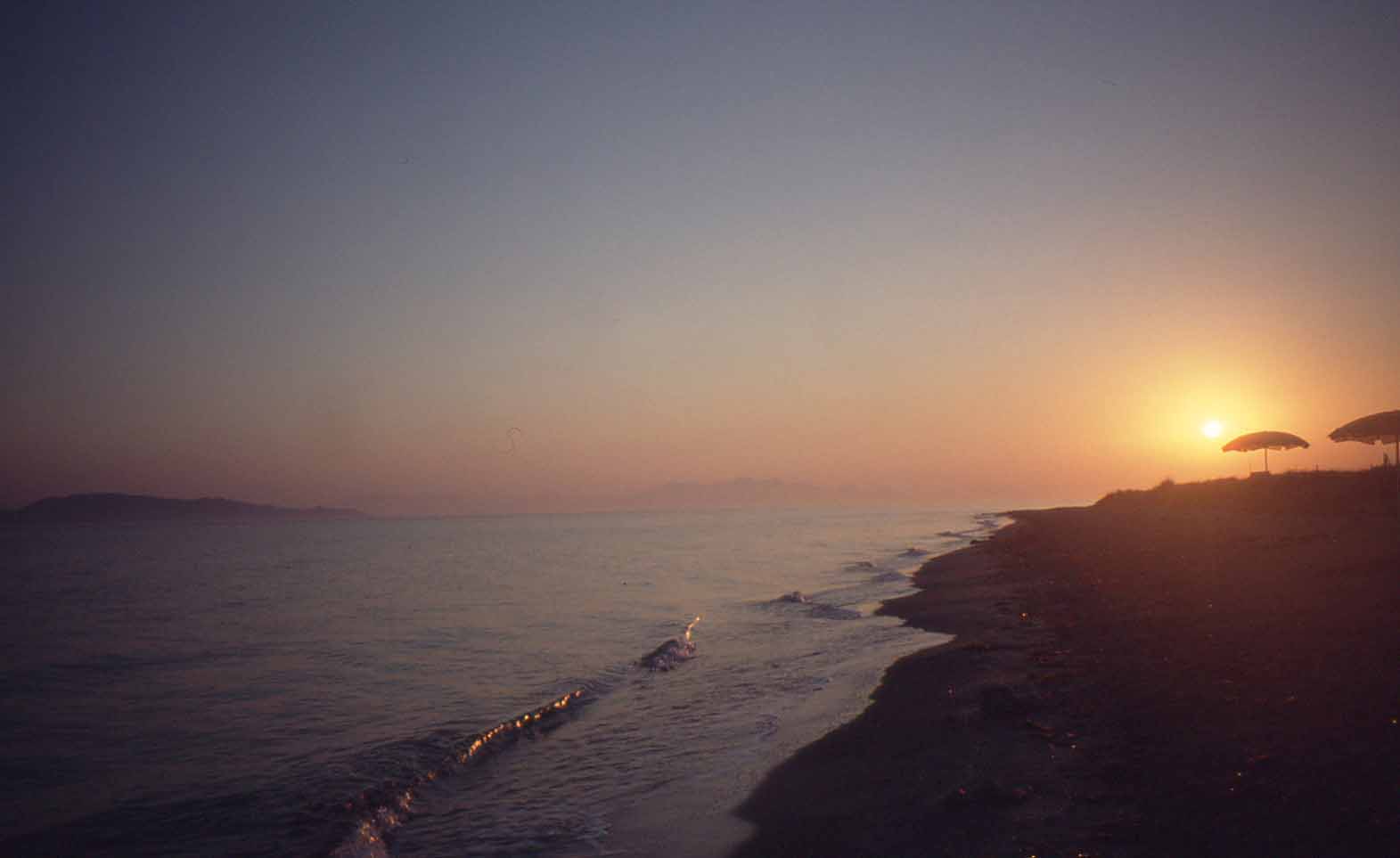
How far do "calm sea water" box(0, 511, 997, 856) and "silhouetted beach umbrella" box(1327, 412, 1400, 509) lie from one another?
20.2m

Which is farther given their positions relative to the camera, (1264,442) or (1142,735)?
(1264,442)

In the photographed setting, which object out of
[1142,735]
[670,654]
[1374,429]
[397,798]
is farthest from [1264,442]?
[397,798]

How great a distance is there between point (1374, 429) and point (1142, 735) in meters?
31.0

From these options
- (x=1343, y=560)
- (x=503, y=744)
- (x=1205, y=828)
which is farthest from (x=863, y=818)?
(x=1343, y=560)

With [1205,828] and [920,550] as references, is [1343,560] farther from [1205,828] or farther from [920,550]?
[920,550]

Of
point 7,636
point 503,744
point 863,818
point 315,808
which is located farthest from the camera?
point 7,636

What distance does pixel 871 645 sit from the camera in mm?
18625

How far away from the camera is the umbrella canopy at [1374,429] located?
29.5 meters

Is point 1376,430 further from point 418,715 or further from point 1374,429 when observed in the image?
point 418,715

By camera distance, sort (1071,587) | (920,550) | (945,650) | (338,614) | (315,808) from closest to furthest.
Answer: (315,808) < (945,650) < (1071,587) < (338,614) < (920,550)

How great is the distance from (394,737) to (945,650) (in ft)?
35.5

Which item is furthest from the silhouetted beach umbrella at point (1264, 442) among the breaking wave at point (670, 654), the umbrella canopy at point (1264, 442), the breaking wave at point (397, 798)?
the breaking wave at point (397, 798)

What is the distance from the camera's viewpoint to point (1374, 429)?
1177 inches

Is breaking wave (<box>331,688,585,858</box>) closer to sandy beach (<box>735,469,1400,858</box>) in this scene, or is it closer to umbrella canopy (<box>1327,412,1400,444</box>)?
sandy beach (<box>735,469,1400,858</box>)
